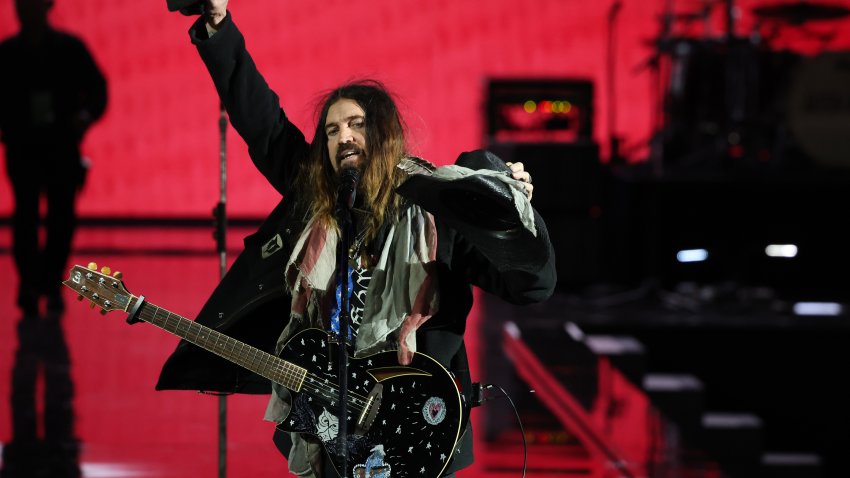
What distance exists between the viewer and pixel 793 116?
7262 millimetres

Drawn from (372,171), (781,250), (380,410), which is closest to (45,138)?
(781,250)

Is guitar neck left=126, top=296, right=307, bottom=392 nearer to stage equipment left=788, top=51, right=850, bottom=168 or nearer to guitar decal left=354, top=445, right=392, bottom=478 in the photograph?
guitar decal left=354, top=445, right=392, bottom=478

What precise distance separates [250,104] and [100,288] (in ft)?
1.67

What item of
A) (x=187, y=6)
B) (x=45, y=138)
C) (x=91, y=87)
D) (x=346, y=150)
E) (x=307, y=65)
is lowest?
(x=346, y=150)

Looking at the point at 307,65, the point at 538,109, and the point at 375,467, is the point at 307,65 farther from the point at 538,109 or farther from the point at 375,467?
the point at 375,467

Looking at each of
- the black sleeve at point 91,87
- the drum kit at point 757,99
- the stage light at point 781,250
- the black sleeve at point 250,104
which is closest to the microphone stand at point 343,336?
the black sleeve at point 250,104

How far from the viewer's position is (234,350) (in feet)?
7.81

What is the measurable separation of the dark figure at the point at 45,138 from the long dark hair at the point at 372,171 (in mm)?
4112

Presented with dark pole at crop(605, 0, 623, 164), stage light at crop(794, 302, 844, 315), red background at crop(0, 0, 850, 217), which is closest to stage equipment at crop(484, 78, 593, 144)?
dark pole at crop(605, 0, 623, 164)

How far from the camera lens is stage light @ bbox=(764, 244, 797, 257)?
687 cm

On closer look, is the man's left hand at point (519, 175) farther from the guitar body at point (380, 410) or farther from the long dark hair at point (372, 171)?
the guitar body at point (380, 410)

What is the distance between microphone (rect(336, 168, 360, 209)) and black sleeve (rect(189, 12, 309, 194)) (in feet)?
0.83

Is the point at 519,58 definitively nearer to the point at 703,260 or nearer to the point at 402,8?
the point at 402,8

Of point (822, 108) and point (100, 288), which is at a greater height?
point (822, 108)
